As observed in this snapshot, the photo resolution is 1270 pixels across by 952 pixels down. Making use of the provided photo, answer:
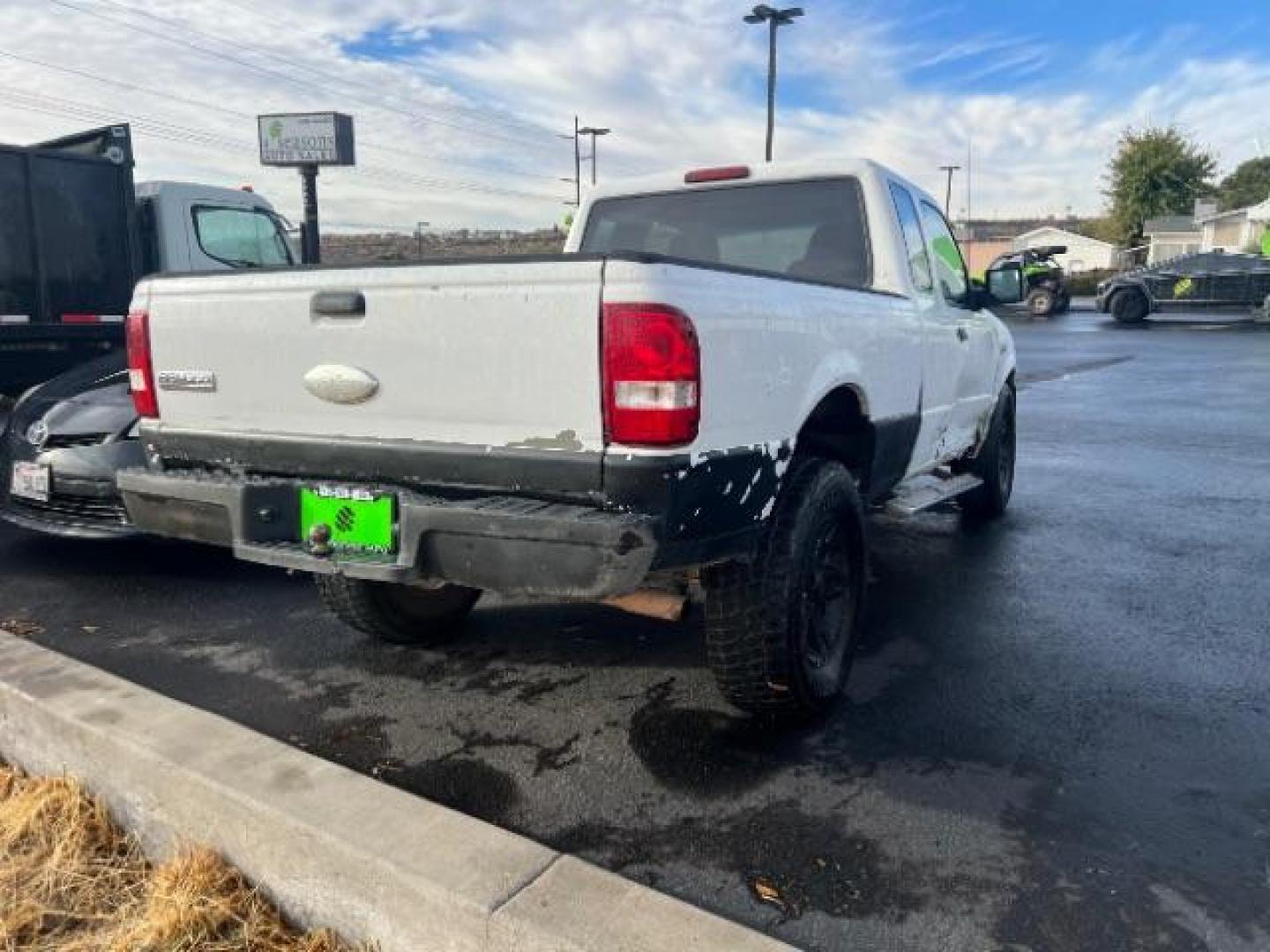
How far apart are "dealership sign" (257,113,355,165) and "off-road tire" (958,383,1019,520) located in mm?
12675

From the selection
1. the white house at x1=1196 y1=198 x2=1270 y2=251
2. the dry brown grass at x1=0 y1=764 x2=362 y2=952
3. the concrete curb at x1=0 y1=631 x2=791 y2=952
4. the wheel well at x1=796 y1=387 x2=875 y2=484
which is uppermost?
the white house at x1=1196 y1=198 x2=1270 y2=251

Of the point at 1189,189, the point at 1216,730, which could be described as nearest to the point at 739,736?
the point at 1216,730

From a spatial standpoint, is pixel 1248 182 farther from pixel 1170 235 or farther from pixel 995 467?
pixel 995 467

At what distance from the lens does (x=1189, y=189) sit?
52938 millimetres

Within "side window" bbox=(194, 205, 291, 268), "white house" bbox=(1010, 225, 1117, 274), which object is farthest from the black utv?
"white house" bbox=(1010, 225, 1117, 274)

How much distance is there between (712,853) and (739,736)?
2.25ft

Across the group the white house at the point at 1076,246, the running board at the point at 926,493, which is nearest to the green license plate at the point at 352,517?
the running board at the point at 926,493

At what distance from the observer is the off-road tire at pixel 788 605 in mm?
2879

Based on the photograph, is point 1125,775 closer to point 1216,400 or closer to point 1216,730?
point 1216,730

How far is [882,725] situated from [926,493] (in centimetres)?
182

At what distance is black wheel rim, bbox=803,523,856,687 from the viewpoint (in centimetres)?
320

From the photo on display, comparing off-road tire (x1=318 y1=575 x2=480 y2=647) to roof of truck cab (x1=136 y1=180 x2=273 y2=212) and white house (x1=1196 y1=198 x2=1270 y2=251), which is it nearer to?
roof of truck cab (x1=136 y1=180 x2=273 y2=212)

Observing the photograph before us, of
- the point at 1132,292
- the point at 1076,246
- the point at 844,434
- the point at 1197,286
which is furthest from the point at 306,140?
the point at 1076,246

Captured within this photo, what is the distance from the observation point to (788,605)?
2902mm
